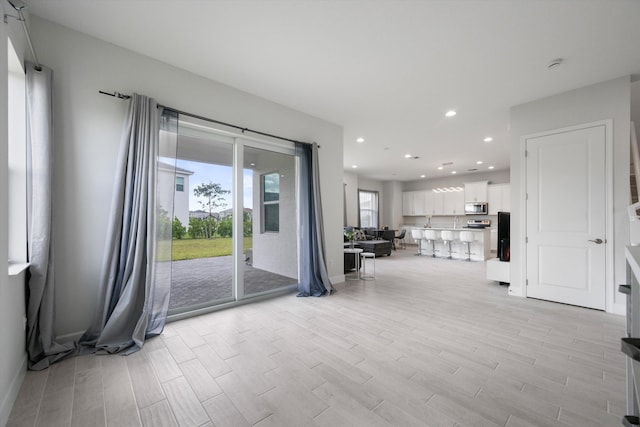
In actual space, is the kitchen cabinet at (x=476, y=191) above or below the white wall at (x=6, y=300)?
above

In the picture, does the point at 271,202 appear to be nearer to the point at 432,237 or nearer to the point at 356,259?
the point at 356,259

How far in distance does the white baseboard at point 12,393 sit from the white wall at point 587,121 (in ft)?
17.5

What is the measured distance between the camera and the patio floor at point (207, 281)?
3549mm

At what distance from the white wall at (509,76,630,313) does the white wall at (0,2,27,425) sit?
210 inches

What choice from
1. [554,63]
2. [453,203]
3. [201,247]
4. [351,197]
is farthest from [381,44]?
[453,203]

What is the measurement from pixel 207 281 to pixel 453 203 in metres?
9.60

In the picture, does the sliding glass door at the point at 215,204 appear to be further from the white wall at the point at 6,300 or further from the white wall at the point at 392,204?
the white wall at the point at 392,204

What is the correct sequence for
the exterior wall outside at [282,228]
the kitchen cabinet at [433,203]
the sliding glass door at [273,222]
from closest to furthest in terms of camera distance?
the sliding glass door at [273,222] → the exterior wall outside at [282,228] → the kitchen cabinet at [433,203]

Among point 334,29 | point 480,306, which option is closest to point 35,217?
point 334,29

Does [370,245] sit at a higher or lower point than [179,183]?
lower

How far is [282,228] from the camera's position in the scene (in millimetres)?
4730

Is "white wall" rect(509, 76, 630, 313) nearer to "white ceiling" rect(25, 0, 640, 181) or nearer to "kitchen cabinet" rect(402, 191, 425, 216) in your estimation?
"white ceiling" rect(25, 0, 640, 181)

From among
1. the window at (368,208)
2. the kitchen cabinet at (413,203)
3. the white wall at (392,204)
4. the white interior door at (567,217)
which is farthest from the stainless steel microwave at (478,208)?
the white interior door at (567,217)

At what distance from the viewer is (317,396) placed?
5.63 feet
